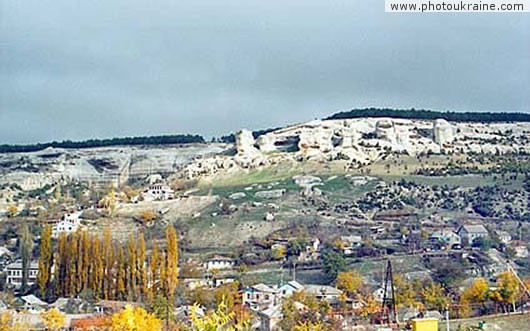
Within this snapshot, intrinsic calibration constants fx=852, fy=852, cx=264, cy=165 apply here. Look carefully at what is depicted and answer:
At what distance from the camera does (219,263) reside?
36.2m

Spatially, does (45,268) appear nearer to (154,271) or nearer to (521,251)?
(154,271)

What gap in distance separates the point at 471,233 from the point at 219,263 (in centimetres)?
1096

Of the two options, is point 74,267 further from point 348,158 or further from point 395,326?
point 348,158

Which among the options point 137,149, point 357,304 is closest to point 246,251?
point 357,304

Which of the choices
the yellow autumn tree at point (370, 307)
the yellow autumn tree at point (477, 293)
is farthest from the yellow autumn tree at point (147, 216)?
the yellow autumn tree at point (477, 293)

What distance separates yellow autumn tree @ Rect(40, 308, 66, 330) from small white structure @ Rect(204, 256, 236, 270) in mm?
11259

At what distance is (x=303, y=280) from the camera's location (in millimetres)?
32844

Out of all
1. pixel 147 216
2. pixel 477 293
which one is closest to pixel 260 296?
pixel 477 293

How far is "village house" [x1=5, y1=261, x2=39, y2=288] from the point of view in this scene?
35.3 metres

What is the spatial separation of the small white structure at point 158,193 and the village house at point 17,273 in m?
12.7

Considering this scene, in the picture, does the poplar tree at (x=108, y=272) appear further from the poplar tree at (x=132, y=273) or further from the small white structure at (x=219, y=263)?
the small white structure at (x=219, y=263)

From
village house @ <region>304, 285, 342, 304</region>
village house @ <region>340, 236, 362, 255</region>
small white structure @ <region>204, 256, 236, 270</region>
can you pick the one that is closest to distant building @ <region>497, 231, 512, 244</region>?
village house @ <region>340, 236, 362, 255</region>

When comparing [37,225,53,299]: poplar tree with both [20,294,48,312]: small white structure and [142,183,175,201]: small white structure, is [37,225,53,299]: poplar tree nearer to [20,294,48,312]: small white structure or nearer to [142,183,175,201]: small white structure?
[20,294,48,312]: small white structure

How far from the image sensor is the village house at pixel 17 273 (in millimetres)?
35281
